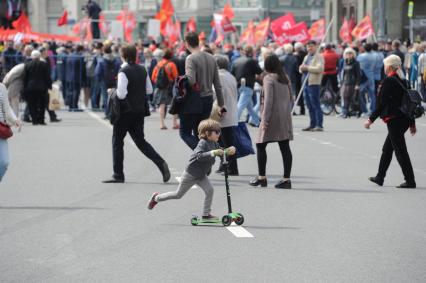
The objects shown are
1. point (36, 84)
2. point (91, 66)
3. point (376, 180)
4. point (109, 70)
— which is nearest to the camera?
point (376, 180)

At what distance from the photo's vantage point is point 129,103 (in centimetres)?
1417

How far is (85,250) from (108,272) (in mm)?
998

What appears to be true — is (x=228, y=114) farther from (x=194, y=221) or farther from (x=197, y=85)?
(x=194, y=221)

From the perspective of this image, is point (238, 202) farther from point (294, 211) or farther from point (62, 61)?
point (62, 61)

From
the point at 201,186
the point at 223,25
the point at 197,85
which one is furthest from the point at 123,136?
the point at 223,25

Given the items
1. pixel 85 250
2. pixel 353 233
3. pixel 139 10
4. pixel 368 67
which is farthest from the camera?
pixel 139 10

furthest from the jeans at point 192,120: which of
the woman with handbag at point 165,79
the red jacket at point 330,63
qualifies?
the red jacket at point 330,63

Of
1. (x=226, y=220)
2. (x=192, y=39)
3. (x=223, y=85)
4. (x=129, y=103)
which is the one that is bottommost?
(x=226, y=220)

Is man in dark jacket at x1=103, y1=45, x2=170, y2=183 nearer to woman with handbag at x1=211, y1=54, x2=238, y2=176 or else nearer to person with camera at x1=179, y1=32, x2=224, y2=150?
person with camera at x1=179, y1=32, x2=224, y2=150

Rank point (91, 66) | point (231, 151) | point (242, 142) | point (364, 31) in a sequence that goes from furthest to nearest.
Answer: point (364, 31) → point (91, 66) → point (242, 142) → point (231, 151)

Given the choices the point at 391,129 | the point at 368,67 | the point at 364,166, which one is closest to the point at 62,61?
the point at 368,67

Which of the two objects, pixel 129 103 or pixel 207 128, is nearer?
pixel 207 128

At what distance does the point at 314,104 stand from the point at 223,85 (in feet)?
25.2

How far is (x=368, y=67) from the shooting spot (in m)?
28.2
